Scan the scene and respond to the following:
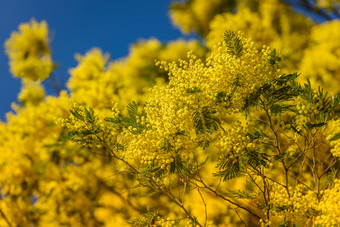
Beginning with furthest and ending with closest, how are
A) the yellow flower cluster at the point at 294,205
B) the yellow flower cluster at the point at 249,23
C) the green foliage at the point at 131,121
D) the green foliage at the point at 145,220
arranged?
1. the yellow flower cluster at the point at 249,23
2. the green foliage at the point at 145,220
3. the yellow flower cluster at the point at 294,205
4. the green foliage at the point at 131,121

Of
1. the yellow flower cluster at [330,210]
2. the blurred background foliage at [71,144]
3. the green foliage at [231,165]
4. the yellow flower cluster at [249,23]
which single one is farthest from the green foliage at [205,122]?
the yellow flower cluster at [249,23]

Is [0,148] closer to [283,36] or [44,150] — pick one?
[44,150]

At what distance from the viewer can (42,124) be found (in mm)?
6641

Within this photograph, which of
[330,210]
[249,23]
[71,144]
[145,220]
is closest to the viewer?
[330,210]

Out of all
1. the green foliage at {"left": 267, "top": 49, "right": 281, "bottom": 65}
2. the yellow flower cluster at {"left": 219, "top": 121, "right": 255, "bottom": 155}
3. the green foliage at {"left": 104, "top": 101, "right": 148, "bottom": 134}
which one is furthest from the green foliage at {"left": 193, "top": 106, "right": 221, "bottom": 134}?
the green foliage at {"left": 267, "top": 49, "right": 281, "bottom": 65}

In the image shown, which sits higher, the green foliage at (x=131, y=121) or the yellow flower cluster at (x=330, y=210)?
the green foliage at (x=131, y=121)

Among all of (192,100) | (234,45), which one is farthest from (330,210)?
(234,45)

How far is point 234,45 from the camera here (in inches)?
89.4

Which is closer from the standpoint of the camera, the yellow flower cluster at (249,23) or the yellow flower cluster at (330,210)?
the yellow flower cluster at (330,210)

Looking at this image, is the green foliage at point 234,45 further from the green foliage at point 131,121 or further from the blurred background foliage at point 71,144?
the blurred background foliage at point 71,144

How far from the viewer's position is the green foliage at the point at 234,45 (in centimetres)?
226

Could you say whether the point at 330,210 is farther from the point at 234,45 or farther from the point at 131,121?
the point at 131,121

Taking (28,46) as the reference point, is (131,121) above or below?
below

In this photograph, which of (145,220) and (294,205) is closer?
(294,205)
